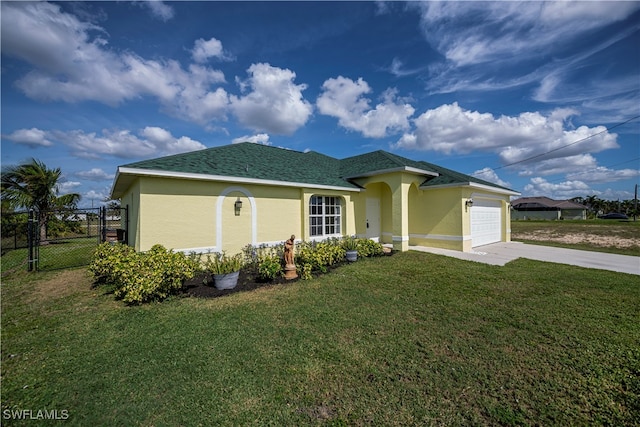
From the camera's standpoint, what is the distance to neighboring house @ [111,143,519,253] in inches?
318

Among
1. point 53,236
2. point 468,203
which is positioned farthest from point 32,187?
point 468,203

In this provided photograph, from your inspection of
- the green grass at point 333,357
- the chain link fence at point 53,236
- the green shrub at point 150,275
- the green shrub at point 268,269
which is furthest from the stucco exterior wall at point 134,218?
the green shrub at point 268,269

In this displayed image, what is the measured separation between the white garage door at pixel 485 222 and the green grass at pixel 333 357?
703cm

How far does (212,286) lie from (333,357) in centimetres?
486

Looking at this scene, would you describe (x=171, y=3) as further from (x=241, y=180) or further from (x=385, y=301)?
(x=385, y=301)

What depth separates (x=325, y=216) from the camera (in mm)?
12477

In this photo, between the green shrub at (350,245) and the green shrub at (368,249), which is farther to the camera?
the green shrub at (368,249)

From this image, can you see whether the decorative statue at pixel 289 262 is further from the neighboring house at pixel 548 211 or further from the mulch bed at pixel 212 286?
the neighboring house at pixel 548 211

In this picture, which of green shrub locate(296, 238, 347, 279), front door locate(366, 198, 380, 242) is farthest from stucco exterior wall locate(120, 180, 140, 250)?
front door locate(366, 198, 380, 242)

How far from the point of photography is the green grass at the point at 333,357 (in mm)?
2770

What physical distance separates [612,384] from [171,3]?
12.5 m

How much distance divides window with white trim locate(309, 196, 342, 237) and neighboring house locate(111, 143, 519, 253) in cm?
5

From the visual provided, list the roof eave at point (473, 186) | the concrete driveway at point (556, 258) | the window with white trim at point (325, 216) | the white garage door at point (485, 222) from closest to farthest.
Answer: the concrete driveway at point (556, 258) < the roof eave at point (473, 186) < the window with white trim at point (325, 216) < the white garage door at point (485, 222)

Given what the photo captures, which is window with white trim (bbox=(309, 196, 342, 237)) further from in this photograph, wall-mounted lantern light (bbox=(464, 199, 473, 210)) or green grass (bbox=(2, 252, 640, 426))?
wall-mounted lantern light (bbox=(464, 199, 473, 210))
